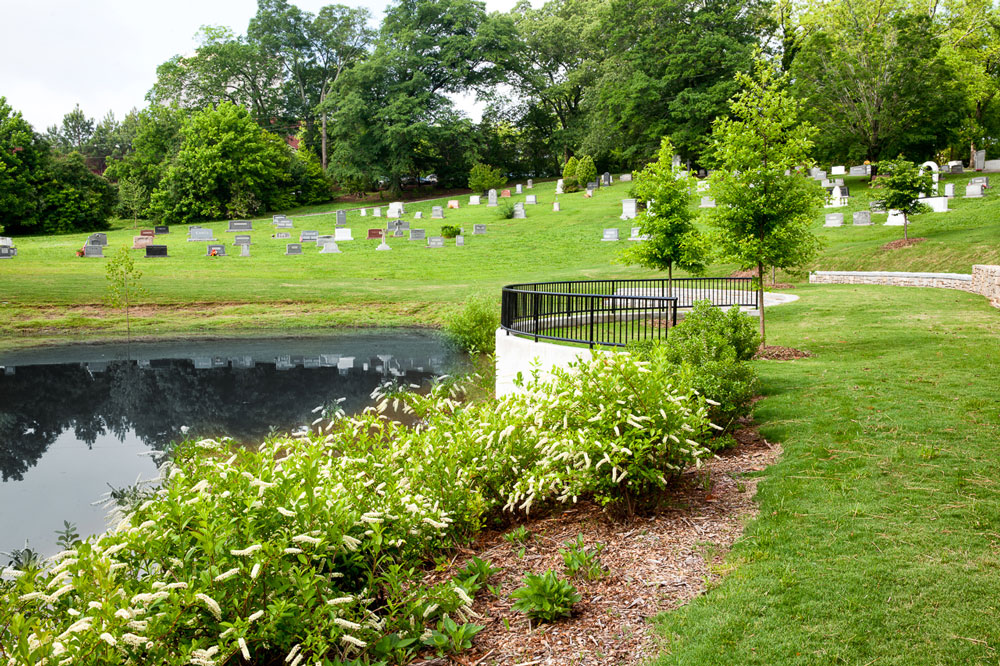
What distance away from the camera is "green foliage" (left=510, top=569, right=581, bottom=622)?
12.0 feet

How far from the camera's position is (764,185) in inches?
445

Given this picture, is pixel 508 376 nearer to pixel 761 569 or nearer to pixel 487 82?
A: pixel 761 569

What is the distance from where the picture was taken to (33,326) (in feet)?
67.3

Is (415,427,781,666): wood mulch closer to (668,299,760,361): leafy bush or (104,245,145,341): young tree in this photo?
(668,299,760,361): leafy bush

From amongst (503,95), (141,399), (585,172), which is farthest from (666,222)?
(503,95)

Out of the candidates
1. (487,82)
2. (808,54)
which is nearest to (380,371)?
(808,54)

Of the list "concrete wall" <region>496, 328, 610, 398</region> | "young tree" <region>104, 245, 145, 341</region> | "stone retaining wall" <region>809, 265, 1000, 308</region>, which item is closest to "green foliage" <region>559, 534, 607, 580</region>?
"concrete wall" <region>496, 328, 610, 398</region>

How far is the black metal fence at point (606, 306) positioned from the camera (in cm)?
1000

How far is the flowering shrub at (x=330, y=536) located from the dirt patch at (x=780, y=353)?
630 cm

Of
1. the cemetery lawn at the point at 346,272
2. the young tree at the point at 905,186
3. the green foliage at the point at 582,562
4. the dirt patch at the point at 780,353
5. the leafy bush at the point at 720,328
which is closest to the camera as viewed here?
the green foliage at the point at 582,562

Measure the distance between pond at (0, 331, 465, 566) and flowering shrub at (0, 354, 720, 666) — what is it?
442 cm

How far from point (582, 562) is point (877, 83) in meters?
41.6

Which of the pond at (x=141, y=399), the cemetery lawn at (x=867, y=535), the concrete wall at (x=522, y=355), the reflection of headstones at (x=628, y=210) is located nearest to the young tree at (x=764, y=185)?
the cemetery lawn at (x=867, y=535)

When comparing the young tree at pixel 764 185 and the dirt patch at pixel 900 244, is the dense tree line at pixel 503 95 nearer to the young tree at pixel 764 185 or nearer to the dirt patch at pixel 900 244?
the dirt patch at pixel 900 244
